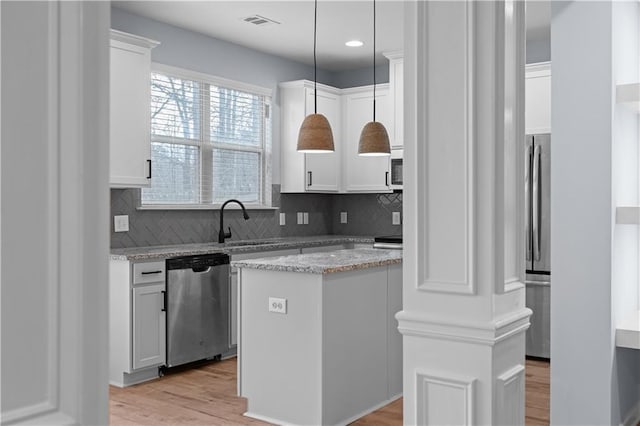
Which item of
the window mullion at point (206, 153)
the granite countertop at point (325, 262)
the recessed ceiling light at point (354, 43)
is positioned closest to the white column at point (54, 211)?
the granite countertop at point (325, 262)

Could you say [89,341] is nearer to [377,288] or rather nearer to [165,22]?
[377,288]

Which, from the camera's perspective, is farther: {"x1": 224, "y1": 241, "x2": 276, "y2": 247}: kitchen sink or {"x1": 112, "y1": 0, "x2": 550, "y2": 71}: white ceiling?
{"x1": 224, "y1": 241, "x2": 276, "y2": 247}: kitchen sink

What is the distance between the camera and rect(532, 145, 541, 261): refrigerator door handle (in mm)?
4980

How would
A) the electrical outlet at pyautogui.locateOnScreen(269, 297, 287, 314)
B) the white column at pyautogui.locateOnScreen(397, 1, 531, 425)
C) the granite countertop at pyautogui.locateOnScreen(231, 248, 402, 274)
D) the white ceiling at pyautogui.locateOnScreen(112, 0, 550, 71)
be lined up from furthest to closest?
1. the white ceiling at pyautogui.locateOnScreen(112, 0, 550, 71)
2. the electrical outlet at pyautogui.locateOnScreen(269, 297, 287, 314)
3. the granite countertop at pyautogui.locateOnScreen(231, 248, 402, 274)
4. the white column at pyautogui.locateOnScreen(397, 1, 531, 425)

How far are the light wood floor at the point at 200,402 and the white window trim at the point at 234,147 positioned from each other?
4.55 feet

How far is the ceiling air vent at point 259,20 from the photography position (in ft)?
16.3

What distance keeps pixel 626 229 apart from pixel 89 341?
3.01 metres

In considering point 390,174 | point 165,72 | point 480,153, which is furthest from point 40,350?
point 390,174

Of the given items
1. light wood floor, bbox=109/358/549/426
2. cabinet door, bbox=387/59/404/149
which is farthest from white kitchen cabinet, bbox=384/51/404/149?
light wood floor, bbox=109/358/549/426

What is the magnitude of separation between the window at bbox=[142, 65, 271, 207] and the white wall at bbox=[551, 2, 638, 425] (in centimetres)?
327

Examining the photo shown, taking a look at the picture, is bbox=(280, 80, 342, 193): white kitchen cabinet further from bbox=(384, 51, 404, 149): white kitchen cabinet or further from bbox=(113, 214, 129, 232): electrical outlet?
bbox=(113, 214, 129, 232): electrical outlet

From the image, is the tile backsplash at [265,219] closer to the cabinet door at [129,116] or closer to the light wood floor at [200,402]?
the cabinet door at [129,116]

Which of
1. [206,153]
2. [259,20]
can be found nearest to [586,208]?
[259,20]

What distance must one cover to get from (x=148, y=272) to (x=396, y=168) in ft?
8.83
